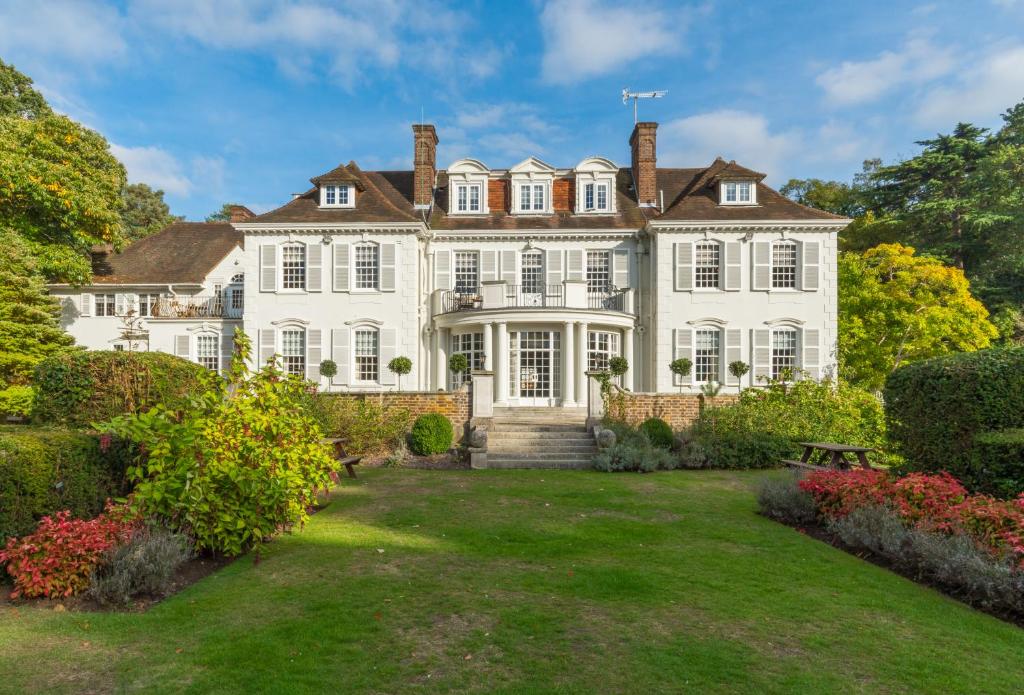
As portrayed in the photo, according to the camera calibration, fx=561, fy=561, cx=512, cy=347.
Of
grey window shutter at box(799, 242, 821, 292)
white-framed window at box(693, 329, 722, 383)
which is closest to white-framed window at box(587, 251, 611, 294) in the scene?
white-framed window at box(693, 329, 722, 383)

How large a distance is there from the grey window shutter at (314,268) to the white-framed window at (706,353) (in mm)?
14393

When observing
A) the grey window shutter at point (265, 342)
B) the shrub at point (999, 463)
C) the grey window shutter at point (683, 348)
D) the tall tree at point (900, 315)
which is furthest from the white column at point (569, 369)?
the shrub at point (999, 463)

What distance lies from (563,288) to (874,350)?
13.8m

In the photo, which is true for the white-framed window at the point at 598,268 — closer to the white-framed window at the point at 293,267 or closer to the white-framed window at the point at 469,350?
the white-framed window at the point at 469,350

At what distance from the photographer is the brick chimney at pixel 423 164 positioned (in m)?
23.5

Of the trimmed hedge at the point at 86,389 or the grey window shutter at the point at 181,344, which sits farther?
the grey window shutter at the point at 181,344

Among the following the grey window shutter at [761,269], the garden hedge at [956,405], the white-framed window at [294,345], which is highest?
the grey window shutter at [761,269]

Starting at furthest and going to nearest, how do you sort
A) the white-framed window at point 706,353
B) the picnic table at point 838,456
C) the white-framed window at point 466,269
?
the white-framed window at point 466,269 < the white-framed window at point 706,353 < the picnic table at point 838,456

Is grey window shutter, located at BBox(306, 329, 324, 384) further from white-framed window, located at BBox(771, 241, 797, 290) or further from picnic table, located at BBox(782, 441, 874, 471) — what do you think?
white-framed window, located at BBox(771, 241, 797, 290)

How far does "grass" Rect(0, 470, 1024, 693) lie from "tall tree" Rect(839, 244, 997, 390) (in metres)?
19.6

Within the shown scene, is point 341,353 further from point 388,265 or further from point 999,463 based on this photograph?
point 999,463

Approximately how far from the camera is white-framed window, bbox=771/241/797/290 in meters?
20.9

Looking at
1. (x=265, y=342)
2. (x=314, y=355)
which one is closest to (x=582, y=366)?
(x=314, y=355)

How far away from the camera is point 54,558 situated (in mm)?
5234
